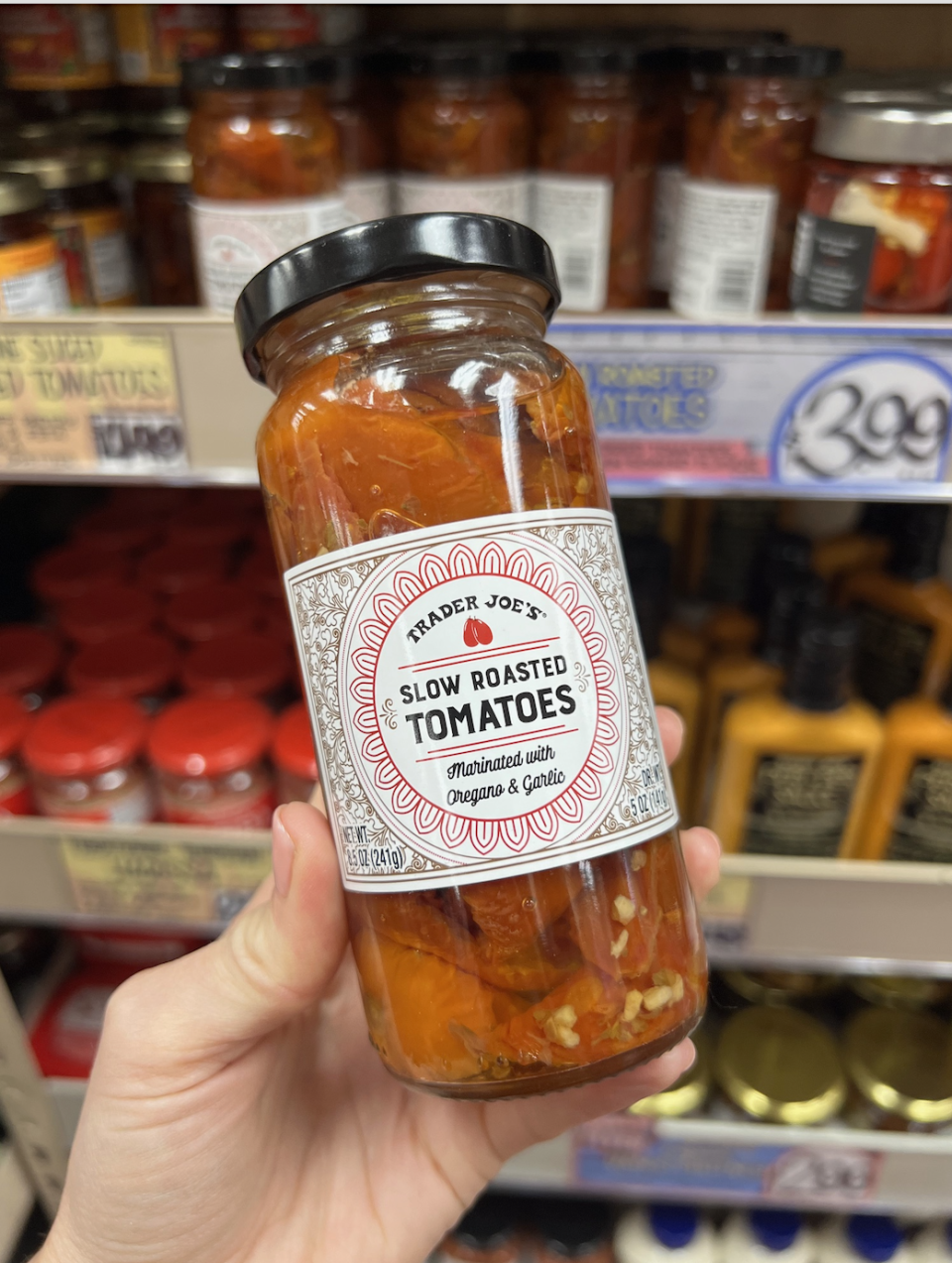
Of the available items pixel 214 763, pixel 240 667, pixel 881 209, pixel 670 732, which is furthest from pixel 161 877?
pixel 881 209

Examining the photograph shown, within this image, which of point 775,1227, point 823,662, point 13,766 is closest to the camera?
point 823,662

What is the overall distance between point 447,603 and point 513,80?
0.57m

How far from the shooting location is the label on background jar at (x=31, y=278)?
2.33 feet

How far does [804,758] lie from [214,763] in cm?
54

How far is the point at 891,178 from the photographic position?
2.19ft

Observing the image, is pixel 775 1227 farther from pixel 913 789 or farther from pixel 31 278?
pixel 31 278

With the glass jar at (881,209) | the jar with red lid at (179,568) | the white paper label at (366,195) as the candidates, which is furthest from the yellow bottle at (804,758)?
the jar with red lid at (179,568)

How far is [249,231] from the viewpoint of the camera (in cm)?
70

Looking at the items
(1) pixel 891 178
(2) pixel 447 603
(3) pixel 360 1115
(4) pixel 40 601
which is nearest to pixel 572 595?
(2) pixel 447 603

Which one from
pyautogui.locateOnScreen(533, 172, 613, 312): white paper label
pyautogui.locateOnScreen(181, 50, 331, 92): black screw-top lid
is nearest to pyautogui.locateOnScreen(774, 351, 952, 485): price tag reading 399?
pyautogui.locateOnScreen(533, 172, 613, 312): white paper label

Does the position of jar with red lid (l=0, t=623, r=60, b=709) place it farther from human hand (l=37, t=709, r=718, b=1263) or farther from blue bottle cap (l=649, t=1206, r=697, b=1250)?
blue bottle cap (l=649, t=1206, r=697, b=1250)

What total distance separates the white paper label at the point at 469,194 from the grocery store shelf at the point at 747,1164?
899mm

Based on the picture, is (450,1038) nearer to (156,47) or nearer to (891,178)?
(891,178)

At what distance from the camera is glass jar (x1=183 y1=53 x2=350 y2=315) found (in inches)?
27.3
